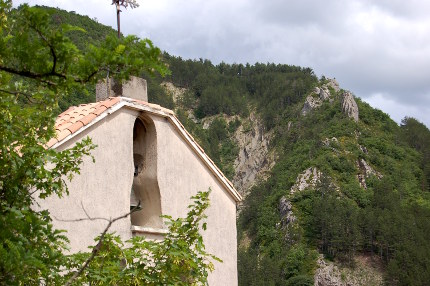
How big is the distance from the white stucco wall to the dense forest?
47898 mm

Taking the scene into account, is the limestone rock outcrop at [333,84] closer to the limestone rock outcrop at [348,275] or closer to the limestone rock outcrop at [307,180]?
the limestone rock outcrop at [307,180]

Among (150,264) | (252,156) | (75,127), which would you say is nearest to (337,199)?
(252,156)

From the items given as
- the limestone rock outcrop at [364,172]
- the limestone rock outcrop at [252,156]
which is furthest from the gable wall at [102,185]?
the limestone rock outcrop at [252,156]

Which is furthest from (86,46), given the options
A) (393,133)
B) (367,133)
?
(393,133)

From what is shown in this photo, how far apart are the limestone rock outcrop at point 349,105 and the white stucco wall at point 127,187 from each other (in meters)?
88.8

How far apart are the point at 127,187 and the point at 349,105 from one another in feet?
305

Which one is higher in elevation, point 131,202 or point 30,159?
point 131,202

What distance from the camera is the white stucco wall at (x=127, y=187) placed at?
835cm

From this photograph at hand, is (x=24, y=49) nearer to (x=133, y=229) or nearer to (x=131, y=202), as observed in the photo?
(x=133, y=229)

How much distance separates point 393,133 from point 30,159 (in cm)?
9917

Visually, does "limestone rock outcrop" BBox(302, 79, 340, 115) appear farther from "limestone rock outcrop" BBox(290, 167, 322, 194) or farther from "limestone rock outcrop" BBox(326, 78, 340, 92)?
"limestone rock outcrop" BBox(290, 167, 322, 194)

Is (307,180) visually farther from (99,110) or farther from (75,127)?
(75,127)

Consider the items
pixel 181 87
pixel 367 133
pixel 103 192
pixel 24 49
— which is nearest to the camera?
pixel 24 49

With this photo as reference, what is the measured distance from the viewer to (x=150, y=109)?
9.60 m
